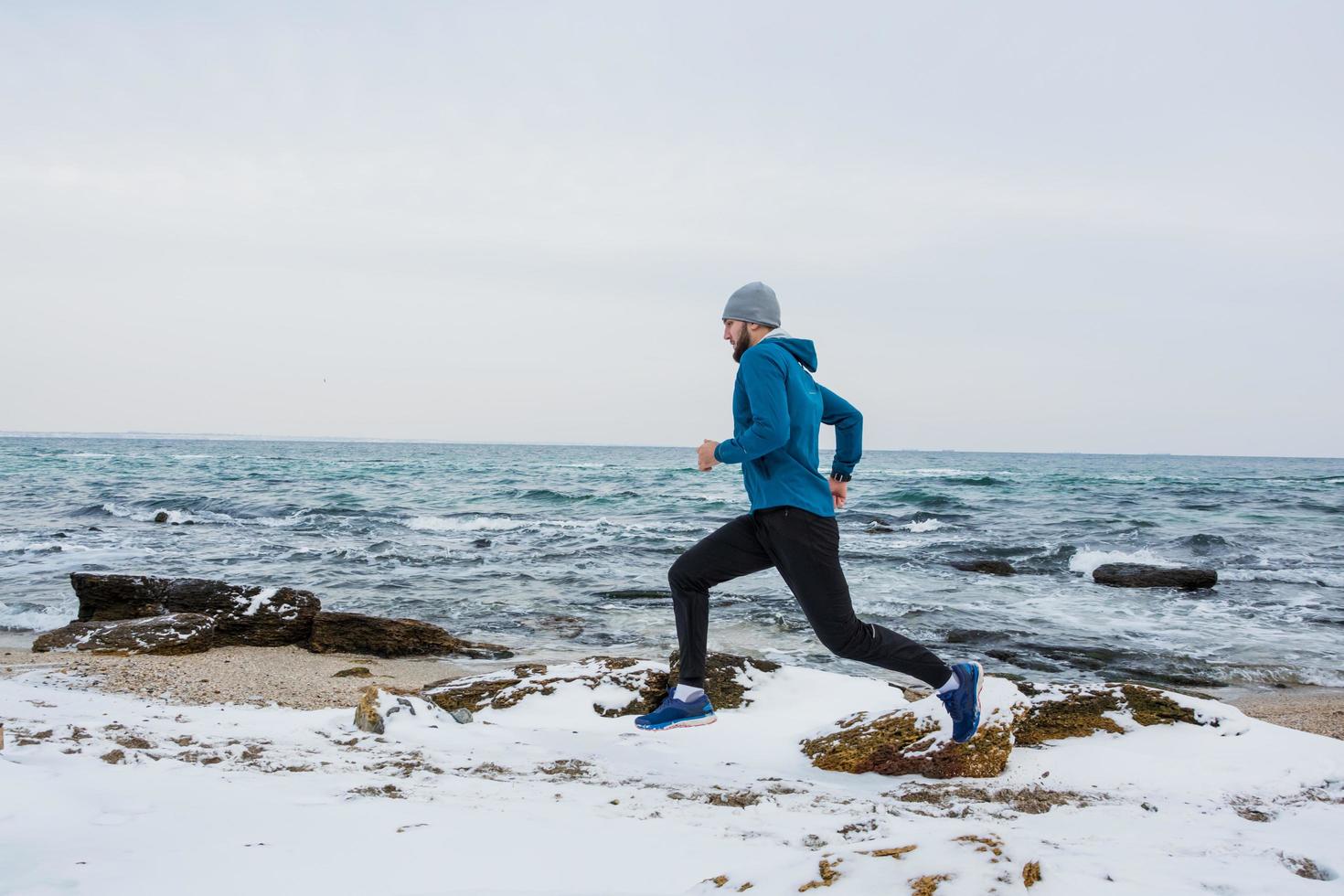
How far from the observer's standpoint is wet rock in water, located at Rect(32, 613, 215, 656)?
6.57 metres

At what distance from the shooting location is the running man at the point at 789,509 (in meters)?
3.44

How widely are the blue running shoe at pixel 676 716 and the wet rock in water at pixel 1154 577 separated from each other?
1017 centimetres

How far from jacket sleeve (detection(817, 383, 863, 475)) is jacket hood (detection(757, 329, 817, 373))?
0.80ft

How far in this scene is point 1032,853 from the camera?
6.81ft

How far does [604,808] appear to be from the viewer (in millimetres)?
2729

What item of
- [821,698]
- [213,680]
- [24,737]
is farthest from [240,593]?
[821,698]

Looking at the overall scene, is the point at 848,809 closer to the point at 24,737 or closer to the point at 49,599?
the point at 24,737

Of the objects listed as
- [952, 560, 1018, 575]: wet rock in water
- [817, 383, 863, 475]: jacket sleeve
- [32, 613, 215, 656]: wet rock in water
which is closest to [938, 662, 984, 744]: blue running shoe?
[817, 383, 863, 475]: jacket sleeve

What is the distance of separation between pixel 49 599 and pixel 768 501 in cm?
919

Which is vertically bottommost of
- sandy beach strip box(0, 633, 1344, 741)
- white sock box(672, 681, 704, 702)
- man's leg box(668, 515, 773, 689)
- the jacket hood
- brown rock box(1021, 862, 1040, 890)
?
sandy beach strip box(0, 633, 1344, 741)

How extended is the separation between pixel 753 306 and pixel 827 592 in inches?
50.6

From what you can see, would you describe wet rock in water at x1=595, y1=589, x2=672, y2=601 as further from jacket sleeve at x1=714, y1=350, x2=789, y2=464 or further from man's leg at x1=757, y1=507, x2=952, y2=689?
jacket sleeve at x1=714, y1=350, x2=789, y2=464

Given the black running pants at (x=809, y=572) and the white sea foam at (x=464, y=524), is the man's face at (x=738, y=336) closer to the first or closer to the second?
the black running pants at (x=809, y=572)

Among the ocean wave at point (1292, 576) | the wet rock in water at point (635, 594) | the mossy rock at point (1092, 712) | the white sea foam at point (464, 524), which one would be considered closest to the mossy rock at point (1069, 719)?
the mossy rock at point (1092, 712)
